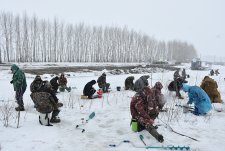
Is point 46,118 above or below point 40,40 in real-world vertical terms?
below

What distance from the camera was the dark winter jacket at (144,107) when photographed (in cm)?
551

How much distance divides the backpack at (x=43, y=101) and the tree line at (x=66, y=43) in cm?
3796

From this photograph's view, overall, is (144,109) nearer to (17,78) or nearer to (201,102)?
(201,102)

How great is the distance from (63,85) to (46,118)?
22.9 feet

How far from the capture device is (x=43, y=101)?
6.50 meters

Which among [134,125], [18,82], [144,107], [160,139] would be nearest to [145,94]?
[144,107]

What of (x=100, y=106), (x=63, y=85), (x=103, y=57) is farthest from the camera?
(x=103, y=57)

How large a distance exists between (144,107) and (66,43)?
5279cm

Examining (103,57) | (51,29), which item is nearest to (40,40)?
(51,29)

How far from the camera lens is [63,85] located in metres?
13.4

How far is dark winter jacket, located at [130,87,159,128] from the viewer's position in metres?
5.51

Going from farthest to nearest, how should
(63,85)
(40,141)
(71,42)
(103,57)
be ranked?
(103,57), (71,42), (63,85), (40,141)

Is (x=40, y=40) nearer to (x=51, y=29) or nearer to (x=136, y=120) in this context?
(x=51, y=29)

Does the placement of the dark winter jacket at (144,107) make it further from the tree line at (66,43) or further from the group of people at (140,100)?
the tree line at (66,43)
